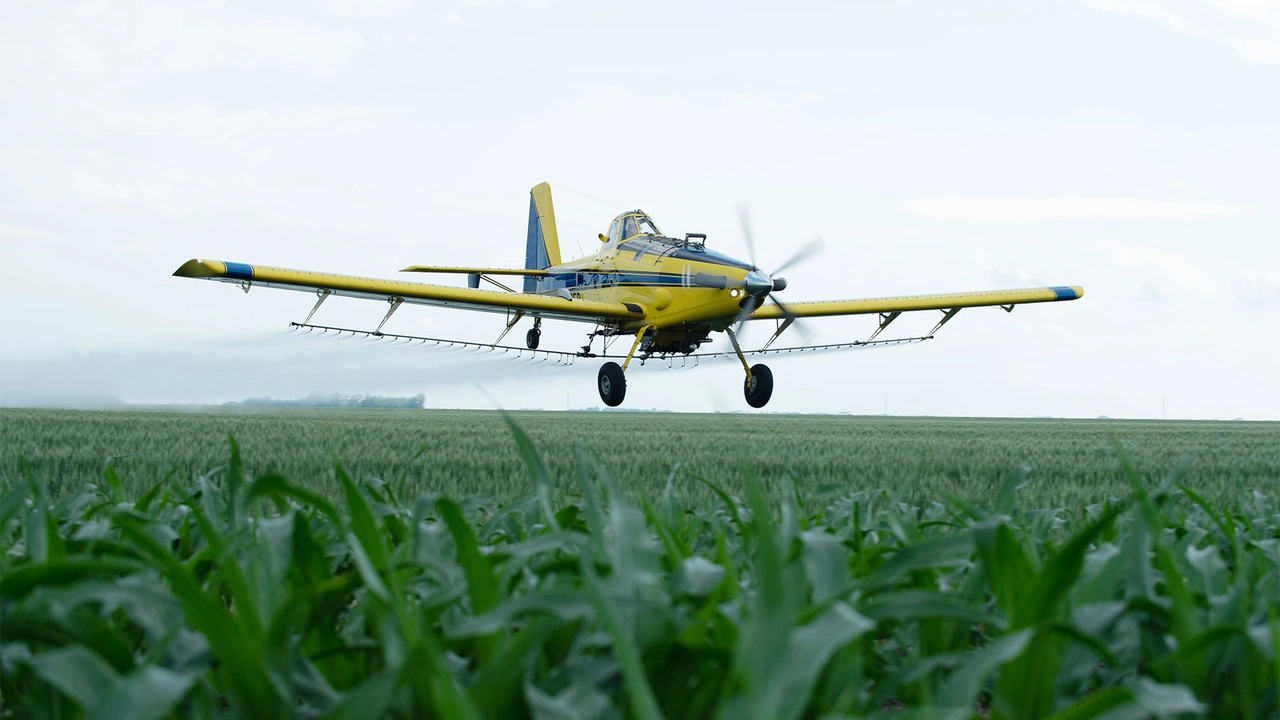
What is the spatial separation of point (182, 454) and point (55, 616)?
5375 mm

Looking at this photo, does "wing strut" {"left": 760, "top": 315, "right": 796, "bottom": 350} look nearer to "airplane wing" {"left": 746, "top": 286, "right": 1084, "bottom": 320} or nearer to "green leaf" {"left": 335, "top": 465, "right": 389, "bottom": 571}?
"airplane wing" {"left": 746, "top": 286, "right": 1084, "bottom": 320}

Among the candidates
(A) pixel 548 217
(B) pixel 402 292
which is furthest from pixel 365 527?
(A) pixel 548 217

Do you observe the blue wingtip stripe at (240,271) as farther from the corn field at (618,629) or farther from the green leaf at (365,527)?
the green leaf at (365,527)

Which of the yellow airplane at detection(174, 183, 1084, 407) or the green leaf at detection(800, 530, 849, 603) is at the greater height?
the yellow airplane at detection(174, 183, 1084, 407)

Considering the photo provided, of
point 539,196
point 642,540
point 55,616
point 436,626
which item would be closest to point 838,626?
point 642,540

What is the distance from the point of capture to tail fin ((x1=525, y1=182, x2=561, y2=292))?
29344 millimetres

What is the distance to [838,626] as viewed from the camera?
87 centimetres

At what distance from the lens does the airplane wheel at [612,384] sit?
17797 millimetres

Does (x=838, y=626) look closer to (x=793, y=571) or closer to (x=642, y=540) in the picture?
(x=793, y=571)

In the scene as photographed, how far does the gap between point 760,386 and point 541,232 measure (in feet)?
45.5

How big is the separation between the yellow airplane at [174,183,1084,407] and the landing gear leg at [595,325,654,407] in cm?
2

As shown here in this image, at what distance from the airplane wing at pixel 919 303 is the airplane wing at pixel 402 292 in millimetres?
3251

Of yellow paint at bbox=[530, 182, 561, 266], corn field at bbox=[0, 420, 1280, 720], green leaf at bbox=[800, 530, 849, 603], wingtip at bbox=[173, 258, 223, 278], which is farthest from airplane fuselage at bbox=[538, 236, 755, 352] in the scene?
green leaf at bbox=[800, 530, 849, 603]

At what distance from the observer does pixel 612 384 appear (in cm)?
1784
